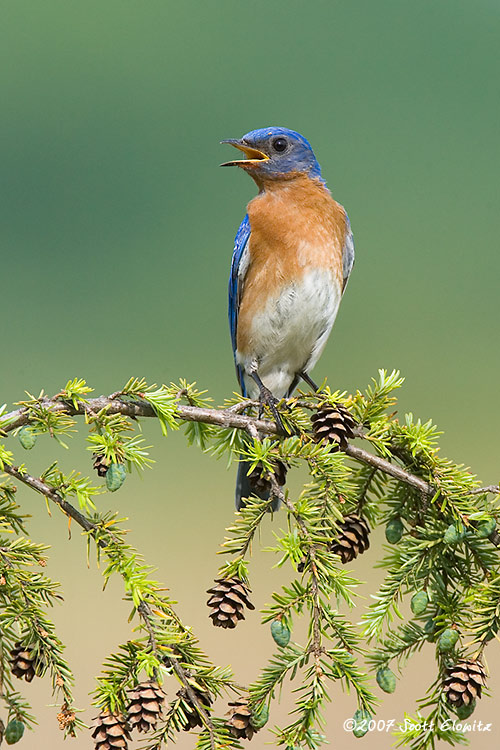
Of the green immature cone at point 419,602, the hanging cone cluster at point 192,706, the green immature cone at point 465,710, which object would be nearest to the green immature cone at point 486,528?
the green immature cone at point 419,602

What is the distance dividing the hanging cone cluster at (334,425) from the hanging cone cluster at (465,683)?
1.45 feet

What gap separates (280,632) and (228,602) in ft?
0.28

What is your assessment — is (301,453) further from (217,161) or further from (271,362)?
(217,161)

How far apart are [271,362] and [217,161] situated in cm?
606

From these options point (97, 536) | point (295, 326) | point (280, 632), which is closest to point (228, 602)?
point (280, 632)

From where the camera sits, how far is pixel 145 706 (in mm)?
945

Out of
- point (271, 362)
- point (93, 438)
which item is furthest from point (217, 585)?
point (271, 362)

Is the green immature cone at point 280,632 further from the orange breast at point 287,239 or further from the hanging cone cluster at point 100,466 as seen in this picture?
the orange breast at point 287,239

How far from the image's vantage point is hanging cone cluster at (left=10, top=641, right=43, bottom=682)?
108 cm

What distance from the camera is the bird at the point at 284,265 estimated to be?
7.53 feet

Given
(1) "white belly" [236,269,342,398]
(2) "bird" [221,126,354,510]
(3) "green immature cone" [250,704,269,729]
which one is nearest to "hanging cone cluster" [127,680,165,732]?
(3) "green immature cone" [250,704,269,729]

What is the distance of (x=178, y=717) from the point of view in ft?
3.31

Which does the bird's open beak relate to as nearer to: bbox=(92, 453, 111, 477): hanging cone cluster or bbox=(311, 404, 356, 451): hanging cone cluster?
bbox=(311, 404, 356, 451): hanging cone cluster

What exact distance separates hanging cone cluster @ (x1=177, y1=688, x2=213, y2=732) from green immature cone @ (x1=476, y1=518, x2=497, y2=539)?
486 mm
